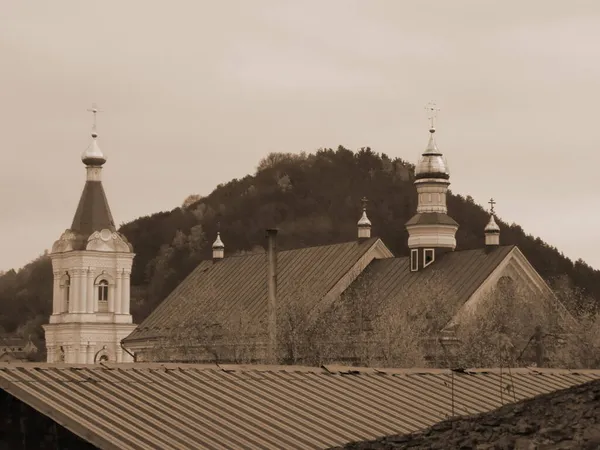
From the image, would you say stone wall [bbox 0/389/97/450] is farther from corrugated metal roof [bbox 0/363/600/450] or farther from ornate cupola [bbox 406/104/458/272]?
ornate cupola [bbox 406/104/458/272]

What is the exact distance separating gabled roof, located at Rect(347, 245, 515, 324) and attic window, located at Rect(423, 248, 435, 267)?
0.34 meters

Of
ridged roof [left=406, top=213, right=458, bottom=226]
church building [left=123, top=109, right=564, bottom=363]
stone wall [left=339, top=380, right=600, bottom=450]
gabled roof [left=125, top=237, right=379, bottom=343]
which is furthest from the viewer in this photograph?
ridged roof [left=406, top=213, right=458, bottom=226]

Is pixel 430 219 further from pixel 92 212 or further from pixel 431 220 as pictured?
pixel 92 212

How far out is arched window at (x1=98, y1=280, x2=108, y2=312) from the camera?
9319 centimetres

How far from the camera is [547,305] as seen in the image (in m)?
61.4

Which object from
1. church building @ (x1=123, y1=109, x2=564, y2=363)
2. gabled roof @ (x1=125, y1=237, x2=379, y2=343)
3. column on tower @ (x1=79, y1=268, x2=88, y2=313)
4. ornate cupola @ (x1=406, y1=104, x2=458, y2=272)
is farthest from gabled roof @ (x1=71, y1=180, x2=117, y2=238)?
ornate cupola @ (x1=406, y1=104, x2=458, y2=272)

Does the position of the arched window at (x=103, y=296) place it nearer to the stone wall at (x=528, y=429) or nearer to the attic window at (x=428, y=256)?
the attic window at (x=428, y=256)

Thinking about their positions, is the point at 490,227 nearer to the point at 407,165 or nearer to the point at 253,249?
the point at 253,249

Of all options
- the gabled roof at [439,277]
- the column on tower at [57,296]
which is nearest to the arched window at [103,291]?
the column on tower at [57,296]

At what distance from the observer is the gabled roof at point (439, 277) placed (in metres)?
62.5

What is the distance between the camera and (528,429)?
1220 centimetres

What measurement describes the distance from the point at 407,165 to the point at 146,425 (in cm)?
14118

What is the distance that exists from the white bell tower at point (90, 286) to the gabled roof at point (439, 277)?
25.5 meters

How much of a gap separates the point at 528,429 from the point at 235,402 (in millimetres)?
8830
